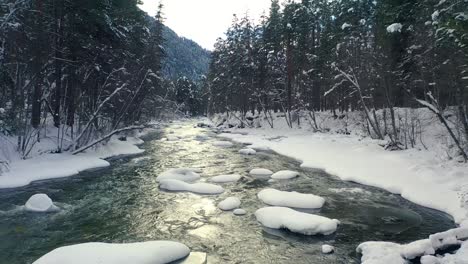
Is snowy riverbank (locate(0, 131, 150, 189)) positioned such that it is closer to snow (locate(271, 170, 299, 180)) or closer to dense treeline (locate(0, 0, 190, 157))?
dense treeline (locate(0, 0, 190, 157))

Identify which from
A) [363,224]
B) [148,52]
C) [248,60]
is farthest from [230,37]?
[363,224]

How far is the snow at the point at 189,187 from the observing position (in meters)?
13.6

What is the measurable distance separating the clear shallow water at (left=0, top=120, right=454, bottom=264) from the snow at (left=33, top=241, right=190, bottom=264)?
685mm

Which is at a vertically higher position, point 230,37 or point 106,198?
point 230,37

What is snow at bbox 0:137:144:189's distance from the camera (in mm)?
14250

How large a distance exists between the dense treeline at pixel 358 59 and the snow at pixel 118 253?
392 inches

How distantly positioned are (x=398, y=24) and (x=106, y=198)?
1884 cm

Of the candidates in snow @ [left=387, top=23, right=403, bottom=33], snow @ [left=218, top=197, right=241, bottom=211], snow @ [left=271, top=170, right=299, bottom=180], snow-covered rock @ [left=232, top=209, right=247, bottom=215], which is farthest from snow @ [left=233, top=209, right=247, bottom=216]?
snow @ [left=387, top=23, right=403, bottom=33]

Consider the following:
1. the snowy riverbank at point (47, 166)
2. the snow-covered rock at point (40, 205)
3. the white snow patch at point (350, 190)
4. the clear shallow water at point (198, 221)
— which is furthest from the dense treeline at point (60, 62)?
the white snow patch at point (350, 190)

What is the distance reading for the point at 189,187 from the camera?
13969mm

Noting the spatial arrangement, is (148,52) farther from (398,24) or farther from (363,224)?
(363,224)

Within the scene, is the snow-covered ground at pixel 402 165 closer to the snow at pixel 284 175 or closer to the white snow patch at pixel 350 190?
the white snow patch at pixel 350 190

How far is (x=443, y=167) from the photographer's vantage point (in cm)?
1419

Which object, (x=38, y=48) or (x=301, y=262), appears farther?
(x=38, y=48)
